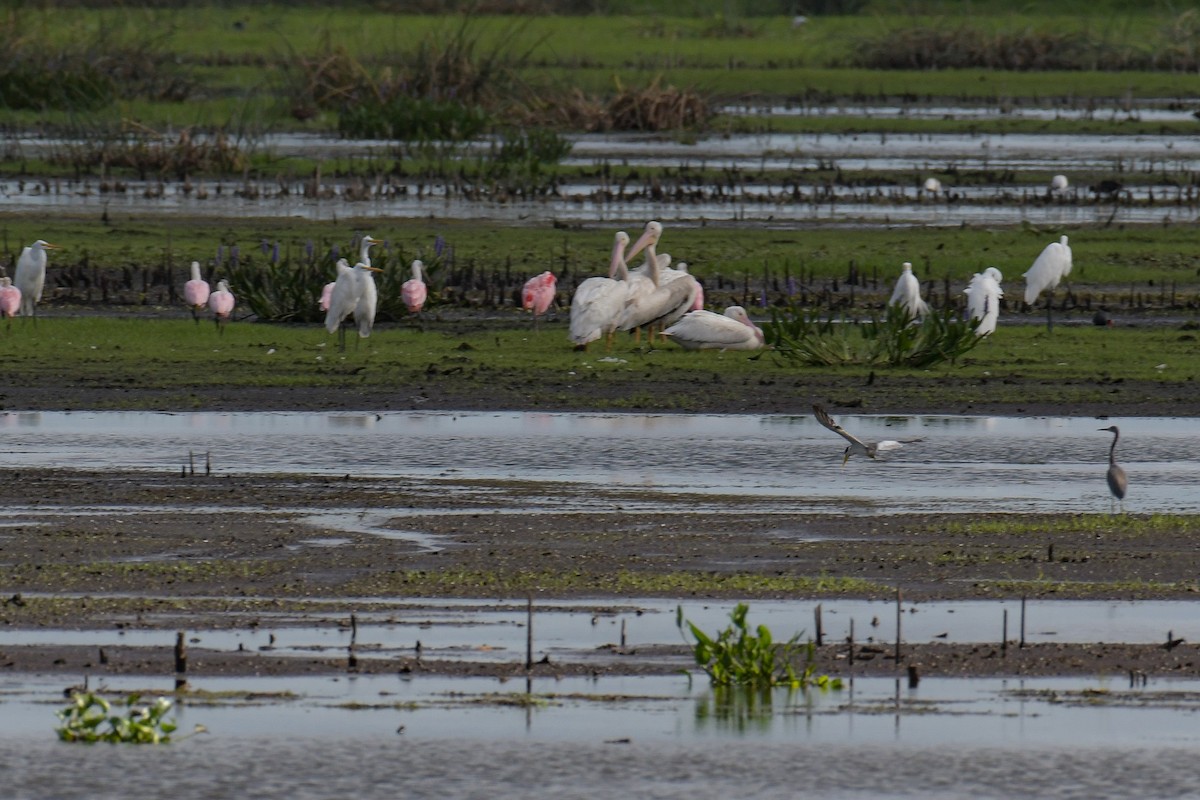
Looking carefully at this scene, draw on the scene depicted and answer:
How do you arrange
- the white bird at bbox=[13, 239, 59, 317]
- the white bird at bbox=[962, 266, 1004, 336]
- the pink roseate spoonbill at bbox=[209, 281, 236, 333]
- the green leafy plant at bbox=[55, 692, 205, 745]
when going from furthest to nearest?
the white bird at bbox=[13, 239, 59, 317] → the pink roseate spoonbill at bbox=[209, 281, 236, 333] → the white bird at bbox=[962, 266, 1004, 336] → the green leafy plant at bbox=[55, 692, 205, 745]

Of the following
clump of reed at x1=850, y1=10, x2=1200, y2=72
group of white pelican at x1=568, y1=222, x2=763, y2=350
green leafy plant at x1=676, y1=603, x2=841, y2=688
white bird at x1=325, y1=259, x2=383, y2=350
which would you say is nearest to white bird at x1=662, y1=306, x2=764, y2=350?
group of white pelican at x1=568, y1=222, x2=763, y2=350

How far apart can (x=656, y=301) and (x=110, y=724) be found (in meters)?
11.5

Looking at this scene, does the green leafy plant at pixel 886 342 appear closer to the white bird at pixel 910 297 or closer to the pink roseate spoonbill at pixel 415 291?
the white bird at pixel 910 297

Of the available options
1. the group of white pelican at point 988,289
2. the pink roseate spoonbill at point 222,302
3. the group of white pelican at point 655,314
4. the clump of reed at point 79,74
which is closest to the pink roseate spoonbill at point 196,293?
the pink roseate spoonbill at point 222,302

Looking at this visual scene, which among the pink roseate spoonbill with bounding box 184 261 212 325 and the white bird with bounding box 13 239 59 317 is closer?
the pink roseate spoonbill with bounding box 184 261 212 325

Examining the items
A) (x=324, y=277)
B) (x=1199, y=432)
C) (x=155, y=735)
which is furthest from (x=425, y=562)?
(x=324, y=277)

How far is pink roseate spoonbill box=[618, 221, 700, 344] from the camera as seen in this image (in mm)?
18703

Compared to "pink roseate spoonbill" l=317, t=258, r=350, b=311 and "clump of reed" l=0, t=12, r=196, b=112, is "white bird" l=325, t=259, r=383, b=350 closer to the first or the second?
"pink roseate spoonbill" l=317, t=258, r=350, b=311

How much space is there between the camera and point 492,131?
129 ft

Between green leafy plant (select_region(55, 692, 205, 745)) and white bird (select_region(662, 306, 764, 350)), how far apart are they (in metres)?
11.1

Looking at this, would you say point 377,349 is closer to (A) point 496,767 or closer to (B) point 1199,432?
(B) point 1199,432

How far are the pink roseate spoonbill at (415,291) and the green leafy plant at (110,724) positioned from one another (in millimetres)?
11783

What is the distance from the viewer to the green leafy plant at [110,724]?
7602mm

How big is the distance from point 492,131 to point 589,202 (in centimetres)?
948
